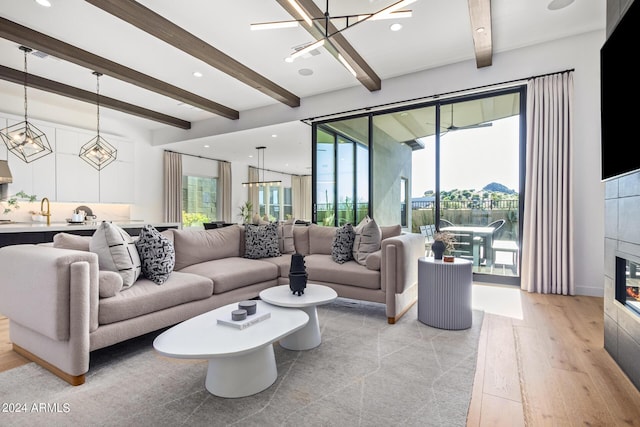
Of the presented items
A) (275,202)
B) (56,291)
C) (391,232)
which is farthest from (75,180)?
(275,202)

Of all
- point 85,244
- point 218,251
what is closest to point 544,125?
point 218,251

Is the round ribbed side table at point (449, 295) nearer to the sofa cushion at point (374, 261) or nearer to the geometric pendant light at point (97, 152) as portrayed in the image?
the sofa cushion at point (374, 261)

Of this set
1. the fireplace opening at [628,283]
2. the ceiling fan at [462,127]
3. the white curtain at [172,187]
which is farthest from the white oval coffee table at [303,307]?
the white curtain at [172,187]

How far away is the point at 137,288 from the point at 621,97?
3370 mm

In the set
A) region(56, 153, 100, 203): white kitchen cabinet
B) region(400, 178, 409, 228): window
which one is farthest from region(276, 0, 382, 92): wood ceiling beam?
region(56, 153, 100, 203): white kitchen cabinet

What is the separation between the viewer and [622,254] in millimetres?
1935

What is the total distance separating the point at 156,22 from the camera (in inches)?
122

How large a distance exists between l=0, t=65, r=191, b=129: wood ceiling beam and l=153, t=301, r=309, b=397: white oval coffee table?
4.86 meters

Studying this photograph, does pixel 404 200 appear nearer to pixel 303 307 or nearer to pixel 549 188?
pixel 549 188

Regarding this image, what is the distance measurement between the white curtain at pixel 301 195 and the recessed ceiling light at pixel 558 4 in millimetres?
9895

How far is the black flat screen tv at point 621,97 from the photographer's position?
1707mm

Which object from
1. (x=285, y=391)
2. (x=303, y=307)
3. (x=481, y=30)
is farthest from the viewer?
(x=481, y=30)

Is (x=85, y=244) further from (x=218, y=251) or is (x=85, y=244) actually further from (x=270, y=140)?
(x=270, y=140)

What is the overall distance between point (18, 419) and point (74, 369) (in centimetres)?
31
